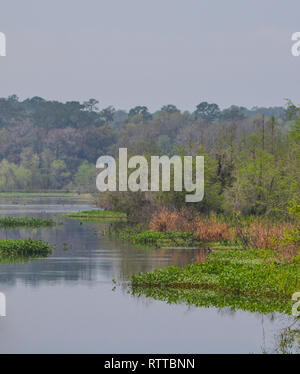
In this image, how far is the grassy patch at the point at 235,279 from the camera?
21062 millimetres

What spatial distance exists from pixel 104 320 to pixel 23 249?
14.4 metres

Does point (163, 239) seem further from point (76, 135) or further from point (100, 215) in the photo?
point (76, 135)

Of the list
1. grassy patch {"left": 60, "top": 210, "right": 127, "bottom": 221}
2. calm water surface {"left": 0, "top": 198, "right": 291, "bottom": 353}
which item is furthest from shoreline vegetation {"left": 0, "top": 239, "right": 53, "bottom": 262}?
grassy patch {"left": 60, "top": 210, "right": 127, "bottom": 221}

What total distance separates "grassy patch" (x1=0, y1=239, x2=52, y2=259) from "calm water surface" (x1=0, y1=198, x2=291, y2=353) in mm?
4144

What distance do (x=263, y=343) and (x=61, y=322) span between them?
192 inches

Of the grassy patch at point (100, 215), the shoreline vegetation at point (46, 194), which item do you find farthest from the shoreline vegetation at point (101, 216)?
the shoreline vegetation at point (46, 194)

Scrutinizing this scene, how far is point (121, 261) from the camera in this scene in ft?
99.3

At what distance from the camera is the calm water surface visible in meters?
16.7

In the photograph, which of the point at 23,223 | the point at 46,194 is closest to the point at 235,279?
the point at 23,223

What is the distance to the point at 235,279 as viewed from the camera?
2186 cm

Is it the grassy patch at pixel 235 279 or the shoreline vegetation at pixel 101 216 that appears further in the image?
the shoreline vegetation at pixel 101 216

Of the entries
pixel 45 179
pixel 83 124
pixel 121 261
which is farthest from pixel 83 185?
pixel 121 261

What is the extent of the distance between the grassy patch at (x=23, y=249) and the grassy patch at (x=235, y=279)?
1018cm

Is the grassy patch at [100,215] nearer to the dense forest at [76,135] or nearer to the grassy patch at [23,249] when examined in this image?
the grassy patch at [23,249]
